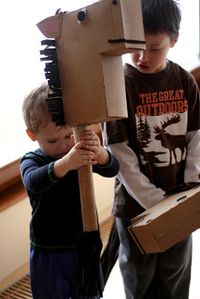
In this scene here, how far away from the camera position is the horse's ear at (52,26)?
2.58 ft

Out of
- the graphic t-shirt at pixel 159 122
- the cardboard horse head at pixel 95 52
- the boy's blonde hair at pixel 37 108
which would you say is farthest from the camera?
the graphic t-shirt at pixel 159 122

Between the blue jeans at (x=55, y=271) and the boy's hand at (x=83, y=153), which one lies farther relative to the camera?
the blue jeans at (x=55, y=271)

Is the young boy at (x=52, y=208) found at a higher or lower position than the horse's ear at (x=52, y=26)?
lower

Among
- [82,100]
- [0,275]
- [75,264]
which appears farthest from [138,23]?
[0,275]

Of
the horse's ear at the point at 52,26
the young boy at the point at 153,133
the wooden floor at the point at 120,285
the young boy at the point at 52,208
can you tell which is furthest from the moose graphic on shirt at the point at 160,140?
the wooden floor at the point at 120,285

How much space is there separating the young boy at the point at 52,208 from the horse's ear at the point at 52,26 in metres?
0.18

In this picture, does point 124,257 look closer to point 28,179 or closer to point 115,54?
point 28,179

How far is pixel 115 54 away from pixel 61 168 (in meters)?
0.26

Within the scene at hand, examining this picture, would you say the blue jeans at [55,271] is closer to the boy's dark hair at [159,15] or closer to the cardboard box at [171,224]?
the cardboard box at [171,224]

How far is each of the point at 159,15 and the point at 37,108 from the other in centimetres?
36

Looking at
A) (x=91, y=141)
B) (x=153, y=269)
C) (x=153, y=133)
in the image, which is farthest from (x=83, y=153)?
(x=153, y=269)

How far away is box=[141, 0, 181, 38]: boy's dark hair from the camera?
3.23ft

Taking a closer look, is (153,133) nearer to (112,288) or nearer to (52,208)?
(52,208)

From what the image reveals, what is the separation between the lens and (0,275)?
1589 millimetres
